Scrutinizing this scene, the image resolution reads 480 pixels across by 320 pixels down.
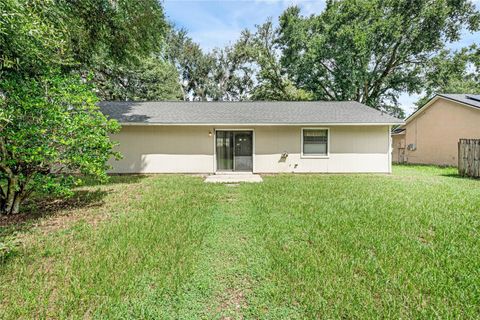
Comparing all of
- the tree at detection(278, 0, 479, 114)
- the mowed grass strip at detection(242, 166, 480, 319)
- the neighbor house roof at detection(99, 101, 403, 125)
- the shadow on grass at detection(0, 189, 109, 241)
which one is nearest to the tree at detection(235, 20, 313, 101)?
the tree at detection(278, 0, 479, 114)

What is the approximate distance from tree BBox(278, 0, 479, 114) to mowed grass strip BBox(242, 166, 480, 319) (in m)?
15.5

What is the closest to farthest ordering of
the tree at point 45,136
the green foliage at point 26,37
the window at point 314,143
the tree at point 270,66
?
the green foliage at point 26,37 < the tree at point 45,136 < the window at point 314,143 < the tree at point 270,66

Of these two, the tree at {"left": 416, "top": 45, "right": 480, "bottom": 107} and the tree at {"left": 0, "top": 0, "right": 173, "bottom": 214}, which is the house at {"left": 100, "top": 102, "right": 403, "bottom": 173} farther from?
the tree at {"left": 416, "top": 45, "right": 480, "bottom": 107}

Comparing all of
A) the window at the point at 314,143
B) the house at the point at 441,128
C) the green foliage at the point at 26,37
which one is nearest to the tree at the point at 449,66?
the house at the point at 441,128

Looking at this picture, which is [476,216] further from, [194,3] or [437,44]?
[437,44]

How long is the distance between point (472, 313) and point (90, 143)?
661cm

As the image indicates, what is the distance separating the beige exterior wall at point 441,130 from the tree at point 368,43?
5708 millimetres

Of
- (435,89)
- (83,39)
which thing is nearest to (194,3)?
(83,39)

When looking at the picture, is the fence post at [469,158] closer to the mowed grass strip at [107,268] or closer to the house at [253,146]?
the house at [253,146]

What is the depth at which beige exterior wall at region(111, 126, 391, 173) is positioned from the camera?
10.5 metres

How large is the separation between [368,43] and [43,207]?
2138 centimetres

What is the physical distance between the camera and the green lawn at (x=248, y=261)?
90.6 inches

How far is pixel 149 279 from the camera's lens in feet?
8.96

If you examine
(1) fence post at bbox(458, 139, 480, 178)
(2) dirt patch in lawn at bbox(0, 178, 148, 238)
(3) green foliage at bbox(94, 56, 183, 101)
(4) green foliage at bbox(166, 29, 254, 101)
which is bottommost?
(2) dirt patch in lawn at bbox(0, 178, 148, 238)
